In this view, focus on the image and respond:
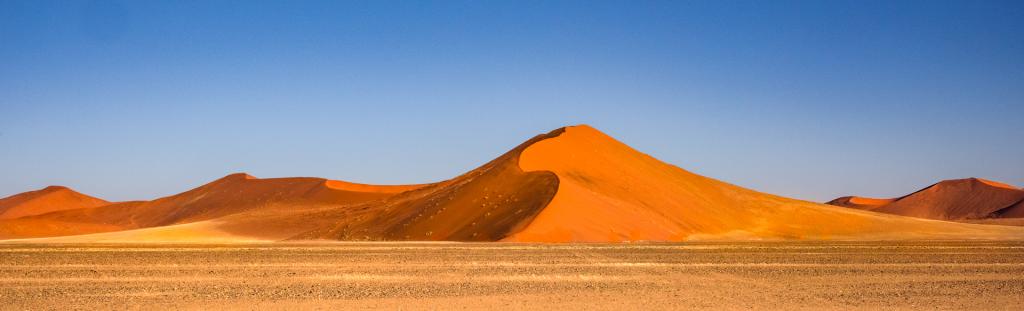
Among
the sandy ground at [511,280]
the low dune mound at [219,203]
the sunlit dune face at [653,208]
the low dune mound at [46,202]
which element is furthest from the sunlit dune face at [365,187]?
the sandy ground at [511,280]

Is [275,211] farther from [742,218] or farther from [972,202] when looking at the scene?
[972,202]

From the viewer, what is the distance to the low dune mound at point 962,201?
113125 mm

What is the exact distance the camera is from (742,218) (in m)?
55.3

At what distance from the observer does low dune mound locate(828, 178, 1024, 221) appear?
371 feet

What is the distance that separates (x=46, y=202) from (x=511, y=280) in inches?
4101

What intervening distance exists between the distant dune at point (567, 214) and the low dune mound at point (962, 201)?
56785 millimetres

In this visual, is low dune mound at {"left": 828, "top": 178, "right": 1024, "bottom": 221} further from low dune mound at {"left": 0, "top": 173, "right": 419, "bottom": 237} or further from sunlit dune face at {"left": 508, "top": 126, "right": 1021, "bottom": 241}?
low dune mound at {"left": 0, "top": 173, "right": 419, "bottom": 237}

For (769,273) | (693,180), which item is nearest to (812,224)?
(693,180)

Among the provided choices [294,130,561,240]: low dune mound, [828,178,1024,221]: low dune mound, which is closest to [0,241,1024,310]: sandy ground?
[294,130,561,240]: low dune mound

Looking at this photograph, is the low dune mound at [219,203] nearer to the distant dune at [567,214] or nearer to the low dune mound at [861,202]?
the distant dune at [567,214]

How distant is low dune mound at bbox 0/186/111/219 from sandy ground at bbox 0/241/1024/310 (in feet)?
279

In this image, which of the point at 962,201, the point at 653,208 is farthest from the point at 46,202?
the point at 962,201

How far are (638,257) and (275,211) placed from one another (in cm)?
4846

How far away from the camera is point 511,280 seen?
2012cm
